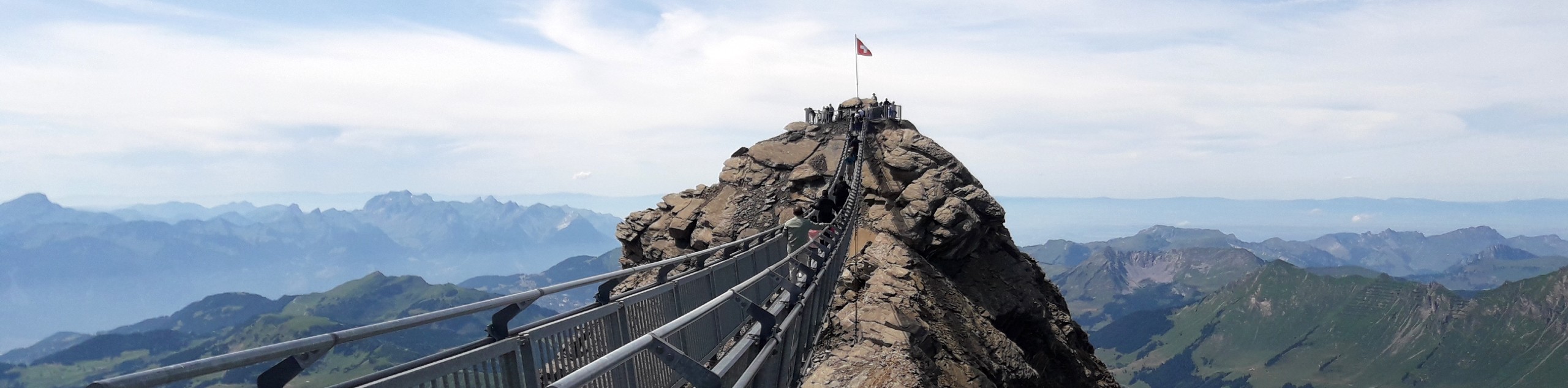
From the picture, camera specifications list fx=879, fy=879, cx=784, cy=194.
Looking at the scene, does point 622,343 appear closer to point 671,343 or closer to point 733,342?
point 733,342

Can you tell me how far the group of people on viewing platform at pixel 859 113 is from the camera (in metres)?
44.5

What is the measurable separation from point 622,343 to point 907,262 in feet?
54.9

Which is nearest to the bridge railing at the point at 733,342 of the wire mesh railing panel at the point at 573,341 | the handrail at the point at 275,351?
the wire mesh railing panel at the point at 573,341

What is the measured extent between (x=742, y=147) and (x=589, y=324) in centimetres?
3380

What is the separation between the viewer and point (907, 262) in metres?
26.9

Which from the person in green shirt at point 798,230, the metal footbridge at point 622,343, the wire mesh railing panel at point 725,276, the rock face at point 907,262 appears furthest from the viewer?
the person in green shirt at point 798,230

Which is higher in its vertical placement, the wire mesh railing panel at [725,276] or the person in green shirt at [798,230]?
the person in green shirt at [798,230]

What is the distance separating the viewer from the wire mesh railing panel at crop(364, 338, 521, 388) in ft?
21.9

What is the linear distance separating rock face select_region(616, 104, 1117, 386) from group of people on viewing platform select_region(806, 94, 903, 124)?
74cm

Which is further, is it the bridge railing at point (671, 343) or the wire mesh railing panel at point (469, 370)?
the wire mesh railing panel at point (469, 370)

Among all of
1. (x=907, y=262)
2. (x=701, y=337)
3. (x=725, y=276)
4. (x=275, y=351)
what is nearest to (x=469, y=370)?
(x=275, y=351)

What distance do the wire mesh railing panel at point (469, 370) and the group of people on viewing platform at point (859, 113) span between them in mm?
36011

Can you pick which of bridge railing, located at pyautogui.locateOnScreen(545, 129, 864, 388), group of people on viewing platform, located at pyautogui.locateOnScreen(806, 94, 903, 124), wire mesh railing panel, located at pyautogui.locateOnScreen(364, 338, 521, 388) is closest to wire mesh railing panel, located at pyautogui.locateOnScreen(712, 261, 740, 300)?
bridge railing, located at pyautogui.locateOnScreen(545, 129, 864, 388)

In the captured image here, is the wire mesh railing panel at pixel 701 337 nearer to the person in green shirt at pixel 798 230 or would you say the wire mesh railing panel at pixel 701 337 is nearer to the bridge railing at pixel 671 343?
the bridge railing at pixel 671 343
